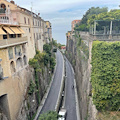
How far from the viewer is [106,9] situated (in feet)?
132

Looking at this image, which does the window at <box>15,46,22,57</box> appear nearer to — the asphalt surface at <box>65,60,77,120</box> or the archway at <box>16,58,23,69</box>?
the archway at <box>16,58,23,69</box>

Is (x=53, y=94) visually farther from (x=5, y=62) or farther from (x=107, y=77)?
(x=107, y=77)

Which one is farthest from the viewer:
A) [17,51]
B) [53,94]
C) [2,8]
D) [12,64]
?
[53,94]

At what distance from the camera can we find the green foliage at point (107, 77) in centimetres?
1155

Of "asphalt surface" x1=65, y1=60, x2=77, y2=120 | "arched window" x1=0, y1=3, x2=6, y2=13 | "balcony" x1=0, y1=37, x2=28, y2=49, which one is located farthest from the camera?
"asphalt surface" x1=65, y1=60, x2=77, y2=120

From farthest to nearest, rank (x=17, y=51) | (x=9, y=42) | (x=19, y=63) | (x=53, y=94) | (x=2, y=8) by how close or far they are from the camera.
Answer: (x=53, y=94) → (x=2, y=8) → (x=19, y=63) → (x=17, y=51) → (x=9, y=42)

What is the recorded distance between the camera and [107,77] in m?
11.9

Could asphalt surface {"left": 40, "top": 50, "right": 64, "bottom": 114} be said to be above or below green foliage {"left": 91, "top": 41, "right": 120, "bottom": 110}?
below

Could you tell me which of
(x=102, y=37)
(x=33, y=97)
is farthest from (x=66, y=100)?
(x=102, y=37)

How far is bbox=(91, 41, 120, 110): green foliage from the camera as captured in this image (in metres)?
11.6

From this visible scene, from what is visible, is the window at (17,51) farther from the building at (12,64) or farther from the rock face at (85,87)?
the rock face at (85,87)

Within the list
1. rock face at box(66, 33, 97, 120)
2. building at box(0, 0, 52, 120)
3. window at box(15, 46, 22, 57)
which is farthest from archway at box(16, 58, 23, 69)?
rock face at box(66, 33, 97, 120)

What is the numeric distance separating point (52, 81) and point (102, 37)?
64.4ft

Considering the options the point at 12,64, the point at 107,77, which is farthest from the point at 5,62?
the point at 107,77
